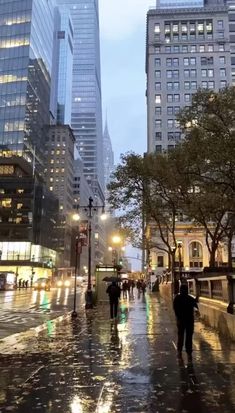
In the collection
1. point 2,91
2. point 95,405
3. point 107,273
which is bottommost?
point 95,405

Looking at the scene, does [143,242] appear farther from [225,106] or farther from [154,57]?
[154,57]

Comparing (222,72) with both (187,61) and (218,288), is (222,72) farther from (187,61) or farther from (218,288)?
(218,288)

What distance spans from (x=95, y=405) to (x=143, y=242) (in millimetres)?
46666

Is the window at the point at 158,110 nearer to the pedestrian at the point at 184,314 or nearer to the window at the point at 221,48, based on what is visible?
the window at the point at 221,48

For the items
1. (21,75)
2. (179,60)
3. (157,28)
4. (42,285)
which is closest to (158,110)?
(179,60)

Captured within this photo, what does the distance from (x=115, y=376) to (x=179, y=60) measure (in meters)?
115

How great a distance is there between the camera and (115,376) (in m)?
8.40

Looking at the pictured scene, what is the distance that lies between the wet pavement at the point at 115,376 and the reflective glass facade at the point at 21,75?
12049 cm

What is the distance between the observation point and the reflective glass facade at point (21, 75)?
12962cm

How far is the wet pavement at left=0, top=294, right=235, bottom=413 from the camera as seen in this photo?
6.50 meters

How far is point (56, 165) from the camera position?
6821 inches

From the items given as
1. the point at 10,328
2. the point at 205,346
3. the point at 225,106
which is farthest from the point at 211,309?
the point at 225,106

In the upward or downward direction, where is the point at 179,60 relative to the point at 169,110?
upward

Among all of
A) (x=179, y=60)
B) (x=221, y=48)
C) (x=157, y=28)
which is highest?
(x=157, y=28)
